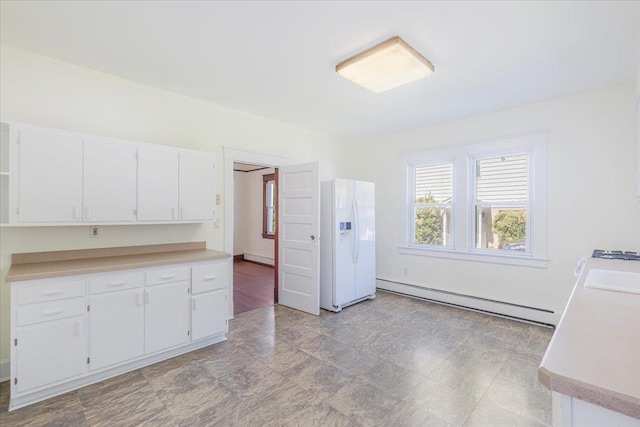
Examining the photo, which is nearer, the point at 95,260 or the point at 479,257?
the point at 95,260

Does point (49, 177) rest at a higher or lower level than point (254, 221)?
higher

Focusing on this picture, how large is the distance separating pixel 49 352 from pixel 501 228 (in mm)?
4724

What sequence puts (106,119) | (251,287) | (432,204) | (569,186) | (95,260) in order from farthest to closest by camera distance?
(251,287) → (432,204) → (569,186) → (106,119) → (95,260)

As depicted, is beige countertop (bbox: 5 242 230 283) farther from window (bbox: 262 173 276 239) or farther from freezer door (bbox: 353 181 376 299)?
window (bbox: 262 173 276 239)

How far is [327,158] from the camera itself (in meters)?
5.18

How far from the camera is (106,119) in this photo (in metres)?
2.87

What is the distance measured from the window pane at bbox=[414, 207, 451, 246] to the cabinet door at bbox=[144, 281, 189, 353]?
11.3 feet

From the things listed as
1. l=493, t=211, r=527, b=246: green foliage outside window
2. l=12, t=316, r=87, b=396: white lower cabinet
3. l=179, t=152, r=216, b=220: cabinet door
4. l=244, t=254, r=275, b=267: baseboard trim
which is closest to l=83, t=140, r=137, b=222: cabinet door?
l=179, t=152, r=216, b=220: cabinet door

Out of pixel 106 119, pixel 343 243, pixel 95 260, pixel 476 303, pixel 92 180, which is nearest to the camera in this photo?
pixel 92 180

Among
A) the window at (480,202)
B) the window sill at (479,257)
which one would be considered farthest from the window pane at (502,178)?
the window sill at (479,257)

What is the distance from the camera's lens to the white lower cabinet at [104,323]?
2.08 m

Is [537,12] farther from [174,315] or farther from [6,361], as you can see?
[6,361]

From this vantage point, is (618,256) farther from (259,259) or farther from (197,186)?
(259,259)

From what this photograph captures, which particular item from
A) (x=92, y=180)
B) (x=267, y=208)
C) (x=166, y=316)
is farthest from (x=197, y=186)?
(x=267, y=208)
